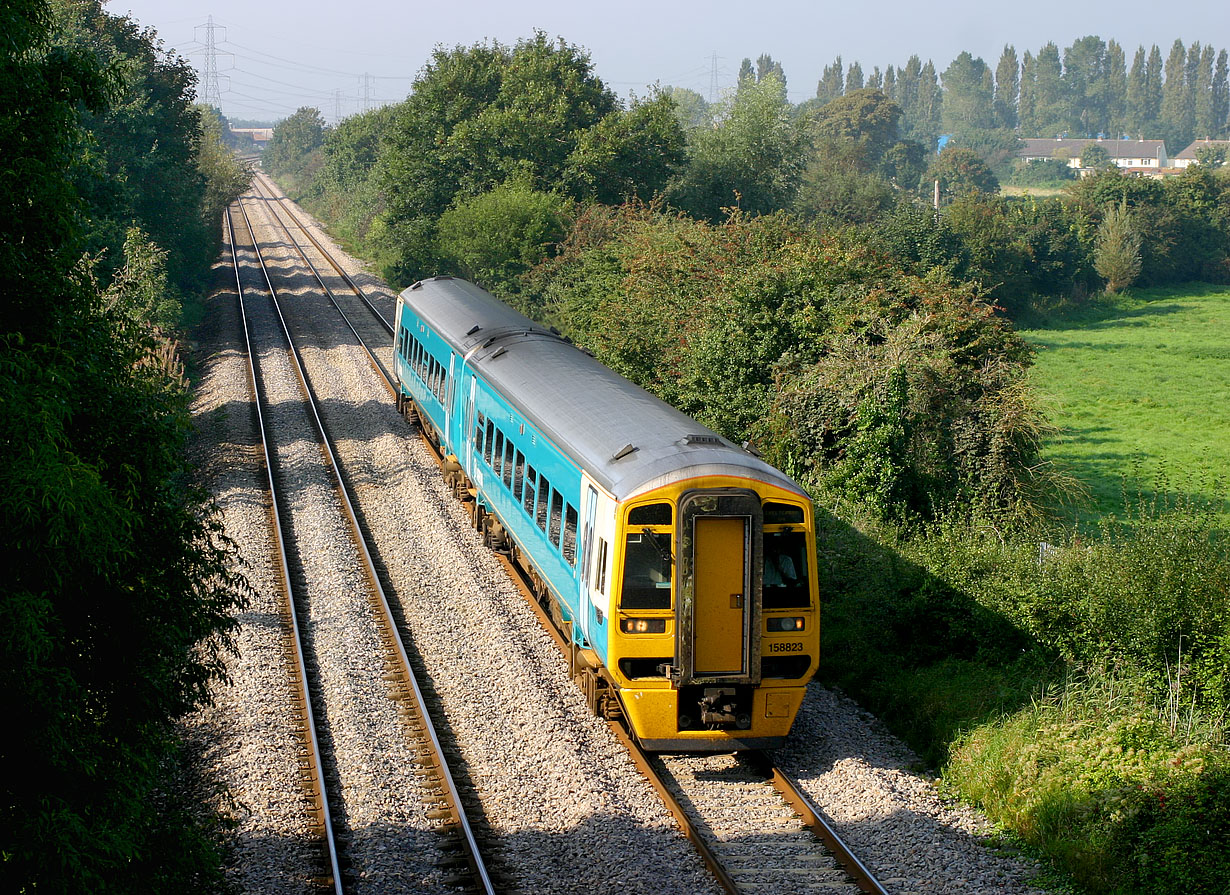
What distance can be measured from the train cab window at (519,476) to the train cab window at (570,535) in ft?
7.14

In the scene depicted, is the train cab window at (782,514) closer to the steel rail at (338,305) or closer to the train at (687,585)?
the train at (687,585)

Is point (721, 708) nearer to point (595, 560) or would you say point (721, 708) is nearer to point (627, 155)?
point (595, 560)

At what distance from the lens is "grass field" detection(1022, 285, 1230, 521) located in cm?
2666

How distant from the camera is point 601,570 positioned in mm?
10617

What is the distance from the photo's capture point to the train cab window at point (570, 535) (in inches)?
465

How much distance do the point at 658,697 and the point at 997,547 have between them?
20.9 feet

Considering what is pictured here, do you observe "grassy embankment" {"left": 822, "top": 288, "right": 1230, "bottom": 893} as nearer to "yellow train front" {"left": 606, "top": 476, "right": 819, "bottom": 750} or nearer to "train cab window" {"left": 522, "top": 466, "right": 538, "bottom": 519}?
"yellow train front" {"left": 606, "top": 476, "right": 819, "bottom": 750}

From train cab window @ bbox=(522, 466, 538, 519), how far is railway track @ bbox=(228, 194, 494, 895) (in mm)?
2290

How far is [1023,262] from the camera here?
5953cm

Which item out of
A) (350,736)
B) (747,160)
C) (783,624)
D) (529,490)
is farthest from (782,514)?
(747,160)

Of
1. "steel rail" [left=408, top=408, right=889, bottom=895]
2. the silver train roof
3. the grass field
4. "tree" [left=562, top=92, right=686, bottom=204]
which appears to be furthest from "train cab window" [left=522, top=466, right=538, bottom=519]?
"tree" [left=562, top=92, right=686, bottom=204]

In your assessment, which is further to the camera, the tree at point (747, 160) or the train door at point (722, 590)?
the tree at point (747, 160)

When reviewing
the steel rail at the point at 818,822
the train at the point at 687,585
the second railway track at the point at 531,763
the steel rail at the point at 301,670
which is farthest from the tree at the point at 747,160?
the steel rail at the point at 818,822

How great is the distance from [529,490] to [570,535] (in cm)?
196
